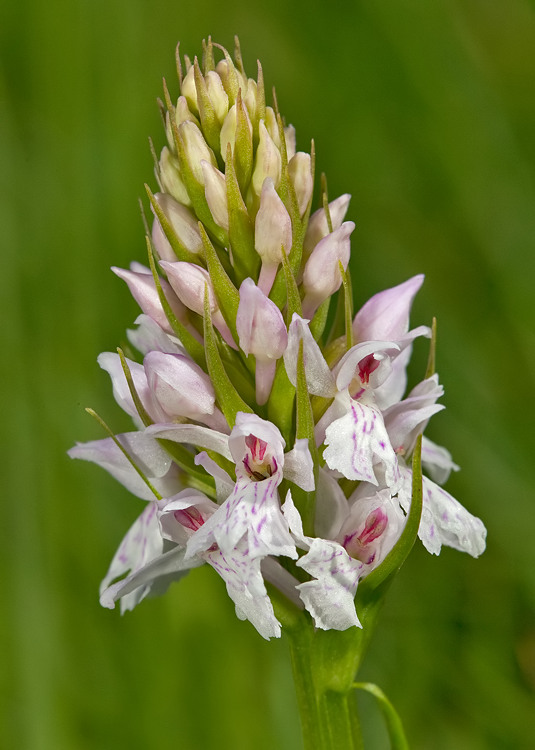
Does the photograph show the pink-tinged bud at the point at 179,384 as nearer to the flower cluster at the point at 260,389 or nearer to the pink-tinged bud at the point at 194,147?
the flower cluster at the point at 260,389

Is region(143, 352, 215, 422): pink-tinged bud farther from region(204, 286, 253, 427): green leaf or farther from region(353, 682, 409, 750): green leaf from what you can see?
region(353, 682, 409, 750): green leaf

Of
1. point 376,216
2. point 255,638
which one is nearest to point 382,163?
point 376,216

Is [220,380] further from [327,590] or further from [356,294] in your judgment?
[356,294]

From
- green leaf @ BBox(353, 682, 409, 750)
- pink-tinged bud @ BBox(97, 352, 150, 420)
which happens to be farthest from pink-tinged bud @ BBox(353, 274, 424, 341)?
green leaf @ BBox(353, 682, 409, 750)

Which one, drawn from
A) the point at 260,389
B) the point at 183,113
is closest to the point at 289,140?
the point at 183,113

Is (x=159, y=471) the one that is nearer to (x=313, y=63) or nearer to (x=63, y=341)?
(x=63, y=341)

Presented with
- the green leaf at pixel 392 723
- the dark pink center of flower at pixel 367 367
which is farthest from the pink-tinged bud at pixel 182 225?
the green leaf at pixel 392 723
